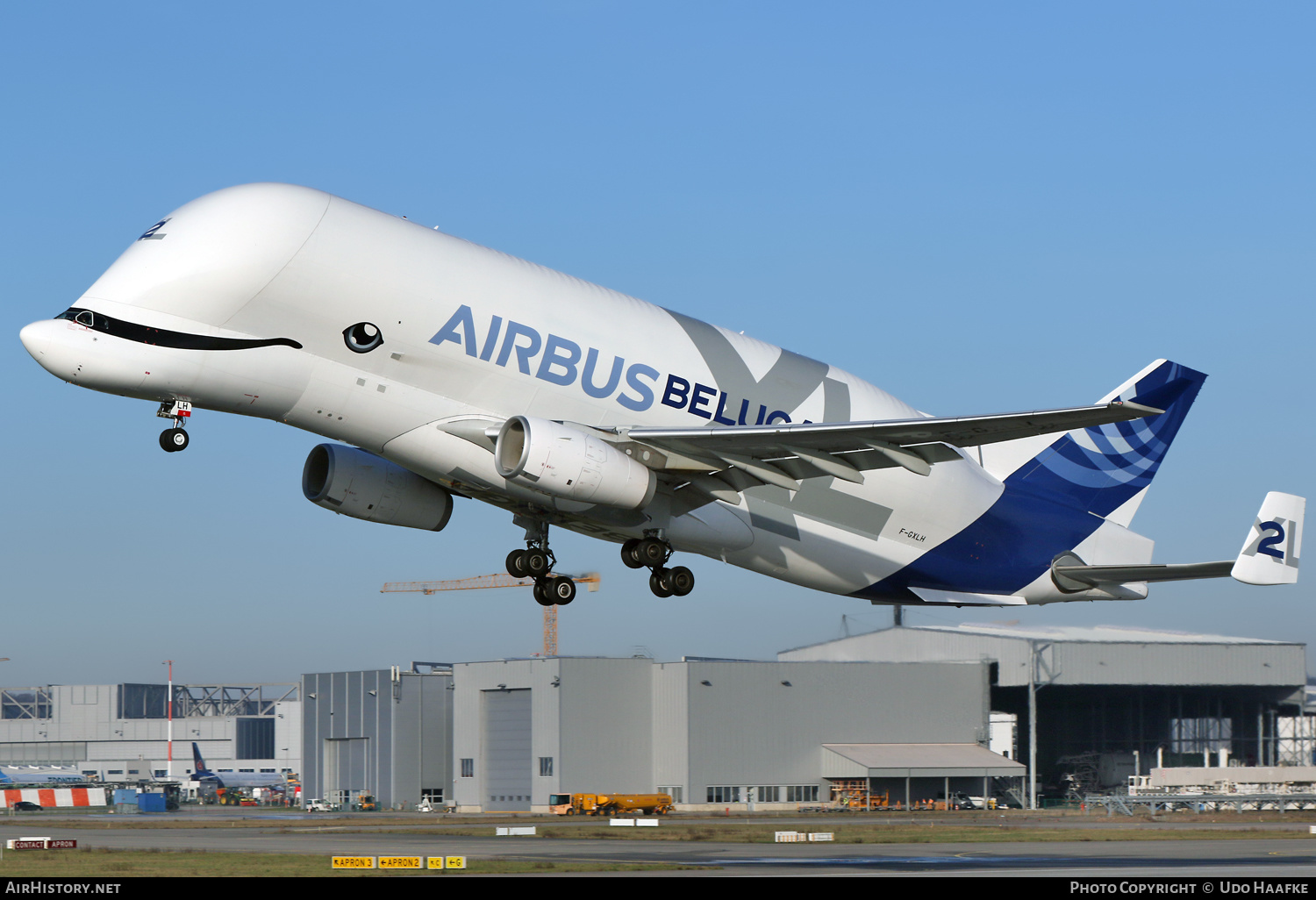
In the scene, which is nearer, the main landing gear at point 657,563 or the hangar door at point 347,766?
the main landing gear at point 657,563

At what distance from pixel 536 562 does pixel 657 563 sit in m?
2.71

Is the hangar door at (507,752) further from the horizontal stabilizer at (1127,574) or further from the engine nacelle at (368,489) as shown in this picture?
the engine nacelle at (368,489)

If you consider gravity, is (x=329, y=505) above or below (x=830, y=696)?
above

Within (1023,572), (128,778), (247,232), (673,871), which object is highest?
(247,232)

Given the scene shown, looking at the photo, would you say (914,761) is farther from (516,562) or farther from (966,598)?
(516,562)

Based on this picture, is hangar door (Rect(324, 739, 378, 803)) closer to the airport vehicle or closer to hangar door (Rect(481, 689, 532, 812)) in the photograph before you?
hangar door (Rect(481, 689, 532, 812))

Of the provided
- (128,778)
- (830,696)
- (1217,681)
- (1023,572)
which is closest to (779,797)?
(830,696)

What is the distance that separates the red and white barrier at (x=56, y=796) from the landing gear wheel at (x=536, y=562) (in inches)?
3473

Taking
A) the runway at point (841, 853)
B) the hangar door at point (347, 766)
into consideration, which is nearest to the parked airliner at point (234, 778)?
the hangar door at point (347, 766)

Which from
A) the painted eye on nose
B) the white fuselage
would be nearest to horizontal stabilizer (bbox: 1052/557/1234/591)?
the white fuselage

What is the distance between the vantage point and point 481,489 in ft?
101

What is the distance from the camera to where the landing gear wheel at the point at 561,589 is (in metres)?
32.8
